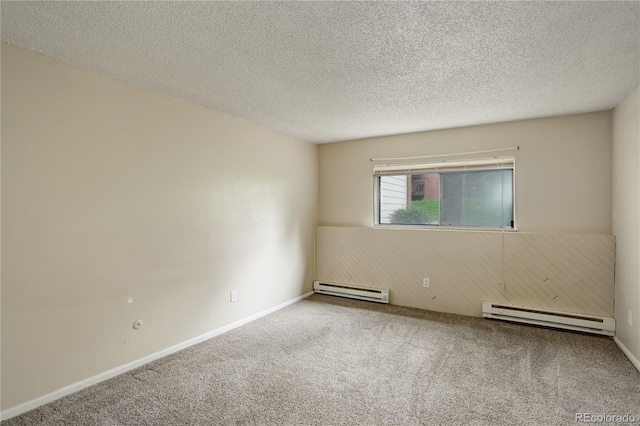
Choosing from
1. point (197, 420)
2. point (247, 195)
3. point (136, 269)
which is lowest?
point (197, 420)

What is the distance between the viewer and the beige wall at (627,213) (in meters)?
2.73

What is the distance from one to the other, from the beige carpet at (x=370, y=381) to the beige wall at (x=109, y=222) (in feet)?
1.07

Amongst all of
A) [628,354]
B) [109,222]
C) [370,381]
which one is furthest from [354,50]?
[628,354]

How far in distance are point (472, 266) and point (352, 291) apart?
1.62 meters

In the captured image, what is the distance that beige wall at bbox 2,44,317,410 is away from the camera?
2123 millimetres

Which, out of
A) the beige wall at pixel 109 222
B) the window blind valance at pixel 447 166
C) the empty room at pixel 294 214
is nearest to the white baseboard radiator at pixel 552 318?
the empty room at pixel 294 214

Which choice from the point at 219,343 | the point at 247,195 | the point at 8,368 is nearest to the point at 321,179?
the point at 247,195

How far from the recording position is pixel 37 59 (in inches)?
86.4

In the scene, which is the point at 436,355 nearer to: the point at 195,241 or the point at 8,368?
the point at 195,241

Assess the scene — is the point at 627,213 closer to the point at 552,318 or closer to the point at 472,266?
the point at 552,318

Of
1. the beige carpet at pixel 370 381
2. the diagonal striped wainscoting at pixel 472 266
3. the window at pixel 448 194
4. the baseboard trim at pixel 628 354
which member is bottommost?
the beige carpet at pixel 370 381

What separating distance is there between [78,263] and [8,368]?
2.33 feet

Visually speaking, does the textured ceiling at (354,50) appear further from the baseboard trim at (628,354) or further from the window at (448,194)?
the baseboard trim at (628,354)

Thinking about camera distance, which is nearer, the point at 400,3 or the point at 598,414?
the point at 400,3
